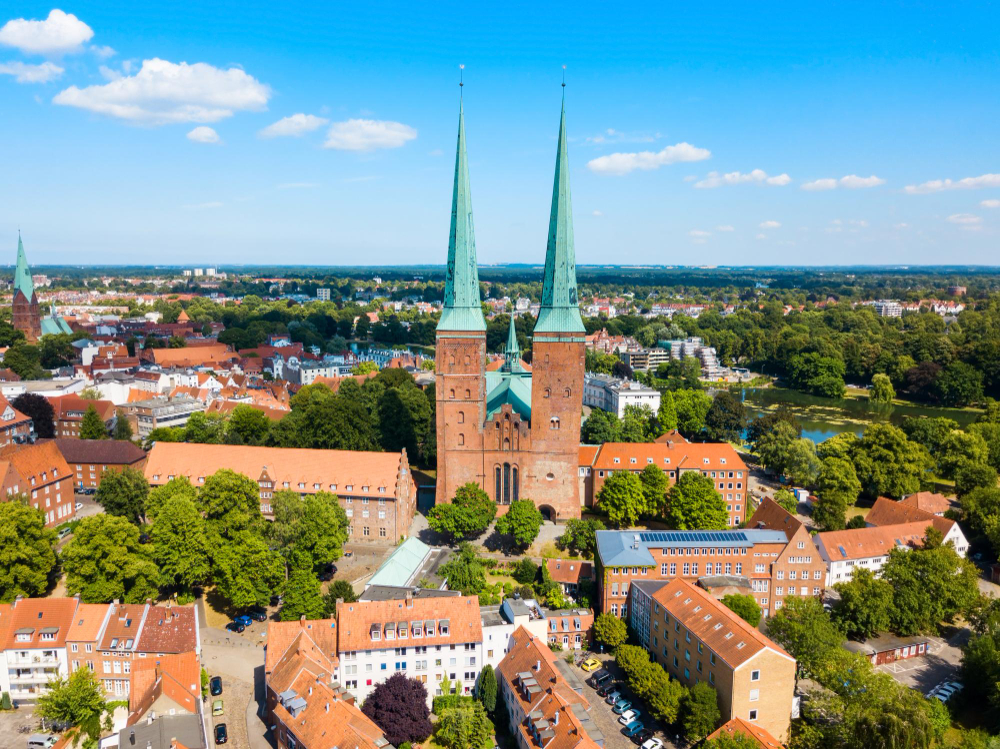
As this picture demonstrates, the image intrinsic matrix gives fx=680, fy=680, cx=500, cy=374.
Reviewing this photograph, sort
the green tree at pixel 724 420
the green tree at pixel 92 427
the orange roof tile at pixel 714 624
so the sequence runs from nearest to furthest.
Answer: the orange roof tile at pixel 714 624 → the green tree at pixel 92 427 → the green tree at pixel 724 420

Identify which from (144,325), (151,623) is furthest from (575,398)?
(144,325)

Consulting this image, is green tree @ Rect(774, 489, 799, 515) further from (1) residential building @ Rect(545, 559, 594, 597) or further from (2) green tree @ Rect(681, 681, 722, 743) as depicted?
(2) green tree @ Rect(681, 681, 722, 743)

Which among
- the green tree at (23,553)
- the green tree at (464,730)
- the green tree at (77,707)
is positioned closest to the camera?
the green tree at (464,730)

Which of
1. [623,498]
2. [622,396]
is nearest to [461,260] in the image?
[623,498]

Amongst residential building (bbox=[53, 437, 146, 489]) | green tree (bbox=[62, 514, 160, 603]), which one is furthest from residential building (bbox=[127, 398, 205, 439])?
green tree (bbox=[62, 514, 160, 603])

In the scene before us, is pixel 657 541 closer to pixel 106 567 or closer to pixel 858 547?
pixel 858 547

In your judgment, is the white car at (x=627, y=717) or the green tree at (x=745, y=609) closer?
the white car at (x=627, y=717)

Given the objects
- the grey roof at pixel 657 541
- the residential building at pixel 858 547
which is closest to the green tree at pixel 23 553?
the grey roof at pixel 657 541

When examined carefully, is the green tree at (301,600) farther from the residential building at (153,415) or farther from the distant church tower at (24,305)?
the distant church tower at (24,305)
